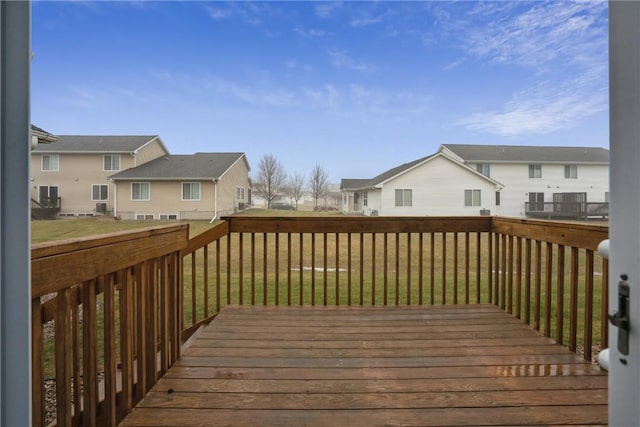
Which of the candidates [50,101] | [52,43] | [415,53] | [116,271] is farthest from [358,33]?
[116,271]

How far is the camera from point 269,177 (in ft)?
13.9

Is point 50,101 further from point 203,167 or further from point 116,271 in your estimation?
point 203,167

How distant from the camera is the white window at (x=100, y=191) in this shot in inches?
125

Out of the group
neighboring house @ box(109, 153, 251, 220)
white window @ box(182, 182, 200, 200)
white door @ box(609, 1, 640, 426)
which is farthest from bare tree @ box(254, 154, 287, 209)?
white door @ box(609, 1, 640, 426)

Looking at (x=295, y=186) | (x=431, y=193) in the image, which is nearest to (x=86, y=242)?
(x=295, y=186)

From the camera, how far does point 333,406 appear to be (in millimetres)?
1443

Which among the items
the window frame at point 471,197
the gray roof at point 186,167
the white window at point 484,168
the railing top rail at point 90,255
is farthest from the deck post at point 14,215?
the white window at point 484,168

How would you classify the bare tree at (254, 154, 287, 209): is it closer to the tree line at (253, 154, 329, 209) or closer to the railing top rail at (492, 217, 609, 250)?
the tree line at (253, 154, 329, 209)

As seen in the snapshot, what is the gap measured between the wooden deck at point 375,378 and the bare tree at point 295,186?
1.77 meters

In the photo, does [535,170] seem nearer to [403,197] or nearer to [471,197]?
[471,197]

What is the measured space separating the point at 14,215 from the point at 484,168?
24.9ft

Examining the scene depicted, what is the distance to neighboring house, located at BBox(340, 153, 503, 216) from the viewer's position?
4.88 m

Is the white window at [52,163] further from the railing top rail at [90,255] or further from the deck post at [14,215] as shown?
the deck post at [14,215]

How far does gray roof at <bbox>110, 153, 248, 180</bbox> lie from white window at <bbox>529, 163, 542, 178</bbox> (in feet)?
16.6
